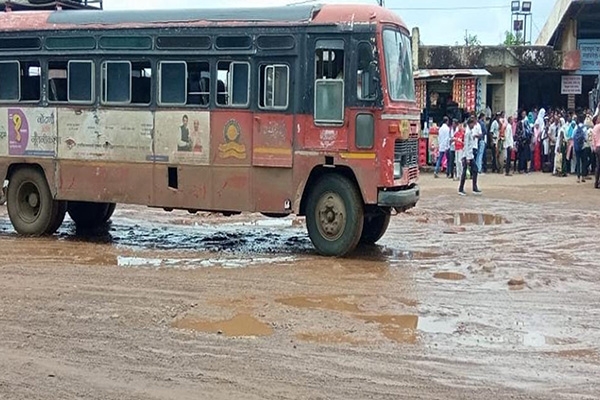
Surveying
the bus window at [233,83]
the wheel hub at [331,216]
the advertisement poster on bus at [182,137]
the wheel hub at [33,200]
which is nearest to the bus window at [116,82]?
the advertisement poster on bus at [182,137]

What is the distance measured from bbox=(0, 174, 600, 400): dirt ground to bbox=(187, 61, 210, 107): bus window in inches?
83.5

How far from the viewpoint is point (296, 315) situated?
8148mm

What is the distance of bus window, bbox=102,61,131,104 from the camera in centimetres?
1234

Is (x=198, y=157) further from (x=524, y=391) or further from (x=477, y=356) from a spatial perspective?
(x=524, y=391)

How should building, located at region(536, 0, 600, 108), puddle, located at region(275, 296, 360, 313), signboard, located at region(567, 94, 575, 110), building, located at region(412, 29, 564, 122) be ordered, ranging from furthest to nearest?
signboard, located at region(567, 94, 575, 110), building, located at region(536, 0, 600, 108), building, located at region(412, 29, 564, 122), puddle, located at region(275, 296, 360, 313)

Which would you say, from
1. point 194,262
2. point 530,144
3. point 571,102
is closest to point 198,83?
point 194,262

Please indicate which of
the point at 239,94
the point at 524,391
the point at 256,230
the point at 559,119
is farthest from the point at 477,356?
the point at 559,119

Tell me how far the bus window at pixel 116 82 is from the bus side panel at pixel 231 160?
4.83 feet

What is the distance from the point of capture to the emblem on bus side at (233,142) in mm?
11680

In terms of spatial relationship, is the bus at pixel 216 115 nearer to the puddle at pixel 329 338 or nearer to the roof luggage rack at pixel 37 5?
the puddle at pixel 329 338

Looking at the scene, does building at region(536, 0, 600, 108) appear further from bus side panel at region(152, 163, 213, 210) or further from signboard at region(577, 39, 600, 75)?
bus side panel at region(152, 163, 213, 210)

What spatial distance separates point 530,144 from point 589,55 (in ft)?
15.2

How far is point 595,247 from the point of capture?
12.3m

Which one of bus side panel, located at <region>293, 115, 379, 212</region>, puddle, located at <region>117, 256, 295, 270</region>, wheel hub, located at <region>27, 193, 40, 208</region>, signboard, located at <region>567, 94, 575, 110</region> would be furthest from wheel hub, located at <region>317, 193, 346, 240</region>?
signboard, located at <region>567, 94, 575, 110</region>
